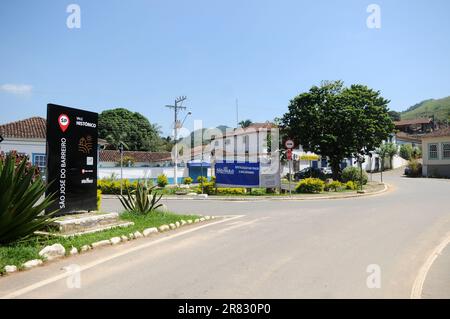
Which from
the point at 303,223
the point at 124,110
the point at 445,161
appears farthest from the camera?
the point at 124,110

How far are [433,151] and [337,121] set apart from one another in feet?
80.7

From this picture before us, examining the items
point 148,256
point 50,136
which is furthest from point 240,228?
point 50,136

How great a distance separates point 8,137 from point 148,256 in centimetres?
3229

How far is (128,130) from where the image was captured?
75750 millimetres

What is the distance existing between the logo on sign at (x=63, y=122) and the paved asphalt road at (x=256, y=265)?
3414 mm

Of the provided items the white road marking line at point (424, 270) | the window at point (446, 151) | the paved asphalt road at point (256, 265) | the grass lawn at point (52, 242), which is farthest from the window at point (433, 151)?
the grass lawn at point (52, 242)

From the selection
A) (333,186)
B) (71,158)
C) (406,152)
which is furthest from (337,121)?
(406,152)

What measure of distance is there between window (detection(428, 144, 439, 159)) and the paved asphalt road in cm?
4326

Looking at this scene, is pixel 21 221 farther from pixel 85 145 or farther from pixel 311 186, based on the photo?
pixel 311 186

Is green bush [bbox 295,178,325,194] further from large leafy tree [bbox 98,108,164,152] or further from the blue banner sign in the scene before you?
large leafy tree [bbox 98,108,164,152]

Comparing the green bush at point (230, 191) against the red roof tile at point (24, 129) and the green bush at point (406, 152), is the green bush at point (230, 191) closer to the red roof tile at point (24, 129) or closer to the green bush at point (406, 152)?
the red roof tile at point (24, 129)

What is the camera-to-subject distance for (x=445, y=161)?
4875 cm

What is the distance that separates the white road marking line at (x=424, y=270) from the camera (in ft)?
18.6
